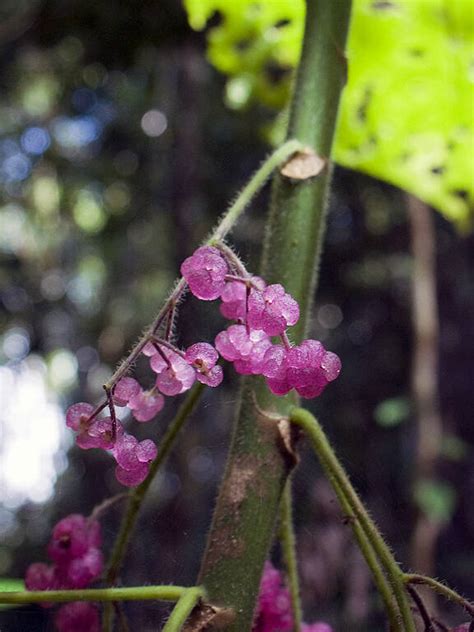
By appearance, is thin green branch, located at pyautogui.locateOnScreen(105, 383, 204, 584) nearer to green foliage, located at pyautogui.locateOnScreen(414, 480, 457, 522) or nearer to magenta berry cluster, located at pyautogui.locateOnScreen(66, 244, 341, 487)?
magenta berry cluster, located at pyautogui.locateOnScreen(66, 244, 341, 487)

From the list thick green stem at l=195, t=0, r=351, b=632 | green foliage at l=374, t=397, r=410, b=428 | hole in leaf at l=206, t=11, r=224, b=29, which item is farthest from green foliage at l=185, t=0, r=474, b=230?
hole in leaf at l=206, t=11, r=224, b=29

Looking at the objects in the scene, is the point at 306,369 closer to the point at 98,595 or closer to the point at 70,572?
the point at 98,595

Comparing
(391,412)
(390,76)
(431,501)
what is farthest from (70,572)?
(431,501)

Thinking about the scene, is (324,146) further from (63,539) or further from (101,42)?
(101,42)

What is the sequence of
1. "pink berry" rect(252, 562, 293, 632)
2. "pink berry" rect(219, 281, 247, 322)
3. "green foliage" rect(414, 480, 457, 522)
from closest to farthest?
"pink berry" rect(219, 281, 247, 322), "pink berry" rect(252, 562, 293, 632), "green foliage" rect(414, 480, 457, 522)

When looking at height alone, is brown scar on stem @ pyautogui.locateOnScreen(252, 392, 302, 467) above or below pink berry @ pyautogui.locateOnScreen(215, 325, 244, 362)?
below

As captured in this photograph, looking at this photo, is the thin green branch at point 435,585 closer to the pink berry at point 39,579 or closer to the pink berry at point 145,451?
the pink berry at point 145,451

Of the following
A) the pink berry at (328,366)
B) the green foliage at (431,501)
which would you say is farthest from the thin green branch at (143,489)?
the green foliage at (431,501)
